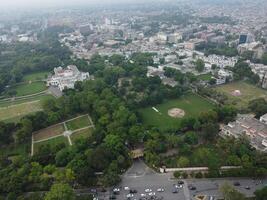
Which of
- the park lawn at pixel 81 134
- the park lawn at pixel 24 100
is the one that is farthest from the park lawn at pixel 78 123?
the park lawn at pixel 24 100

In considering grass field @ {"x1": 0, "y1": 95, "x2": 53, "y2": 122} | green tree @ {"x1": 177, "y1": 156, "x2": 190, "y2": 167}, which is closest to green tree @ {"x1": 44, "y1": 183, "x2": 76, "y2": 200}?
green tree @ {"x1": 177, "y1": 156, "x2": 190, "y2": 167}

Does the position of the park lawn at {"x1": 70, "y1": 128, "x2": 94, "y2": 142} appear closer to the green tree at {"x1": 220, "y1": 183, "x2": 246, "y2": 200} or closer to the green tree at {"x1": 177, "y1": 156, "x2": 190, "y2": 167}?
the green tree at {"x1": 177, "y1": 156, "x2": 190, "y2": 167}

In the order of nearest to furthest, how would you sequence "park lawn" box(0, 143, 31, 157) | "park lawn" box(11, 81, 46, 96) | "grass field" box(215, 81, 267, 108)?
"park lawn" box(0, 143, 31, 157) < "grass field" box(215, 81, 267, 108) < "park lawn" box(11, 81, 46, 96)

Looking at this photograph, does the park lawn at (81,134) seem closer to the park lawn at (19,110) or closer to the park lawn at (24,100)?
the park lawn at (19,110)

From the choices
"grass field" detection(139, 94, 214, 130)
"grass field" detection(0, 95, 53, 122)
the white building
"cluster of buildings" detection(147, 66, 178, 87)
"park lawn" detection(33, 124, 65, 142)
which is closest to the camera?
"park lawn" detection(33, 124, 65, 142)

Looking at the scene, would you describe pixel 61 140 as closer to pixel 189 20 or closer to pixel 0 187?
pixel 0 187

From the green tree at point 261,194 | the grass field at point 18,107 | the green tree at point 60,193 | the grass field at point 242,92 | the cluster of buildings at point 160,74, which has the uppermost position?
the green tree at point 60,193
